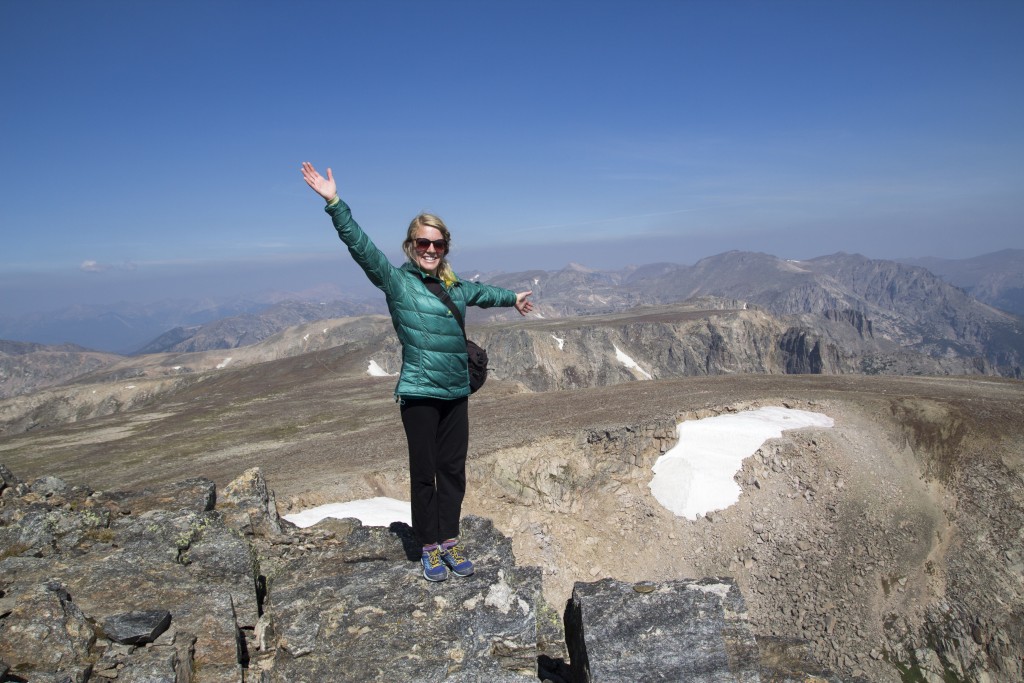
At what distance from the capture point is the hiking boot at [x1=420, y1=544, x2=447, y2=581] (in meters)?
7.24

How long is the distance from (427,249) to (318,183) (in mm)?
1526

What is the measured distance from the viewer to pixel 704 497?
82.9 ft

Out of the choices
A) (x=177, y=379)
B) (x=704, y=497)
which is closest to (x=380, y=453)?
(x=704, y=497)

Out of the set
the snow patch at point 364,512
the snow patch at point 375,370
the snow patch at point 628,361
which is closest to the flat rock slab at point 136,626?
→ the snow patch at point 364,512

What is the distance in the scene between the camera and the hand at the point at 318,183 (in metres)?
6.50

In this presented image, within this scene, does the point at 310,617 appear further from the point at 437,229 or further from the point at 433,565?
the point at 437,229

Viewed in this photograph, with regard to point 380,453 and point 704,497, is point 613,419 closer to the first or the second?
point 704,497

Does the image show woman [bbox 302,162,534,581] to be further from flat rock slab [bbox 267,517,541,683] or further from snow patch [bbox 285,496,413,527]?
snow patch [bbox 285,496,413,527]

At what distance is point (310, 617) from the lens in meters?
6.89

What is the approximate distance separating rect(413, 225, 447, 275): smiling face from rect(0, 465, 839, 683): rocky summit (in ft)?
13.7

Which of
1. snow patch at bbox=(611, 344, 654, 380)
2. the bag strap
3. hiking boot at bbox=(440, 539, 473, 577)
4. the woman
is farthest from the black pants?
snow patch at bbox=(611, 344, 654, 380)

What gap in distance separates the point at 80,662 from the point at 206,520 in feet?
10.8

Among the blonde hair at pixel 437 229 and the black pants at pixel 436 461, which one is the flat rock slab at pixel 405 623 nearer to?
the black pants at pixel 436 461

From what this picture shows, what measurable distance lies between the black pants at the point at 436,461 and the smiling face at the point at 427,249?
1.78 metres
